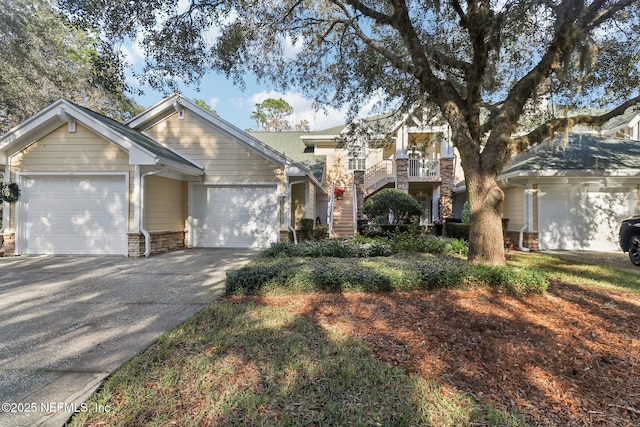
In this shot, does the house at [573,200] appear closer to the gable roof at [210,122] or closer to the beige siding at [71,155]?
the gable roof at [210,122]

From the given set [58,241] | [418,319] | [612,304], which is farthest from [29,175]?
[612,304]

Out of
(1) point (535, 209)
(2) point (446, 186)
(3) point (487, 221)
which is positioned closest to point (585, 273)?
(3) point (487, 221)

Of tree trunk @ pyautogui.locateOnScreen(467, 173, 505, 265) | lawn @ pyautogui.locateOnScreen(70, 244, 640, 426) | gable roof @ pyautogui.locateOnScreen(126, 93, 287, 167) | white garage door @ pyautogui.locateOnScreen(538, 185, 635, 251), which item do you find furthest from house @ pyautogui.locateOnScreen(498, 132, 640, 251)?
gable roof @ pyautogui.locateOnScreen(126, 93, 287, 167)

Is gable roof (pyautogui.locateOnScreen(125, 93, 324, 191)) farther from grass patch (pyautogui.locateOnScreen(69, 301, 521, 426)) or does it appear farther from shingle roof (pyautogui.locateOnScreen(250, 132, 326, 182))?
grass patch (pyautogui.locateOnScreen(69, 301, 521, 426))

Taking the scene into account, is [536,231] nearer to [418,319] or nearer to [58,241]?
[418,319]

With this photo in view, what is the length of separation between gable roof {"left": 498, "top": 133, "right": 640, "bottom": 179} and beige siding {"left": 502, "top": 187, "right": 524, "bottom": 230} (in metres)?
0.96

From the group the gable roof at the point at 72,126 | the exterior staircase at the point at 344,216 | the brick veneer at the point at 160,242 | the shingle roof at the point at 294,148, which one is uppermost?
the shingle roof at the point at 294,148

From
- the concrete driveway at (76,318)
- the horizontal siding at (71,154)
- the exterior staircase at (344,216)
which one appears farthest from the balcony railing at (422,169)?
the horizontal siding at (71,154)

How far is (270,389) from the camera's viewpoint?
2305 mm

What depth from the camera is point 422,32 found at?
8016 mm

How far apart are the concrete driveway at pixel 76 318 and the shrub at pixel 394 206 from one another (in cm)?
640

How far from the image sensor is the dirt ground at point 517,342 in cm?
224

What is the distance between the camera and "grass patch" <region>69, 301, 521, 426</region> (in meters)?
2.02

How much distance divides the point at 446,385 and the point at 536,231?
34.0ft
